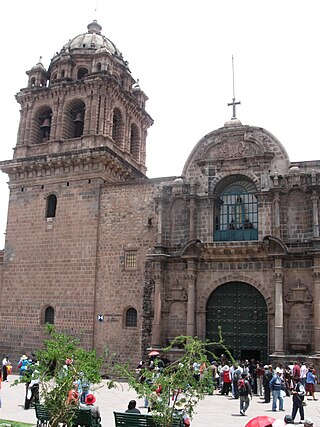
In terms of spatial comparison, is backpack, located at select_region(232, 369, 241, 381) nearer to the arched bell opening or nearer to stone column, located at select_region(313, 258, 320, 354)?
stone column, located at select_region(313, 258, 320, 354)

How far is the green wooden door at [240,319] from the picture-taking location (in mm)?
21562

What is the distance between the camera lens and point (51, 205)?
27.2m

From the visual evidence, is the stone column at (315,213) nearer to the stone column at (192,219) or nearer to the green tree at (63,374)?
the stone column at (192,219)

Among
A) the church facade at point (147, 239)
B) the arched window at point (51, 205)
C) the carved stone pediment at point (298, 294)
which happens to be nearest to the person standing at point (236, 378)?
the church facade at point (147, 239)

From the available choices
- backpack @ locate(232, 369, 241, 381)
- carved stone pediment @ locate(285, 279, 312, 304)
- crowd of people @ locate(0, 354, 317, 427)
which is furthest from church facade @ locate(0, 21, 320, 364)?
backpack @ locate(232, 369, 241, 381)

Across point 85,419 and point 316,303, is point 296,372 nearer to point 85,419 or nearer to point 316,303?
point 316,303

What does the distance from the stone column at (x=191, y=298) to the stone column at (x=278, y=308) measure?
3.75 m

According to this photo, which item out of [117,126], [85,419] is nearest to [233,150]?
[117,126]

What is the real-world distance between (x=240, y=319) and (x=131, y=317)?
5414 mm

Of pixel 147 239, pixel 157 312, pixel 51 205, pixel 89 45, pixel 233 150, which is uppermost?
pixel 89 45

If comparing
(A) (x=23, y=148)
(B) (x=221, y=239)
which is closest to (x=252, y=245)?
(B) (x=221, y=239)

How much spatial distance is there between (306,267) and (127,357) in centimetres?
943

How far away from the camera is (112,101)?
28328 mm

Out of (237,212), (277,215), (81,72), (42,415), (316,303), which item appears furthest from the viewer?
(81,72)
